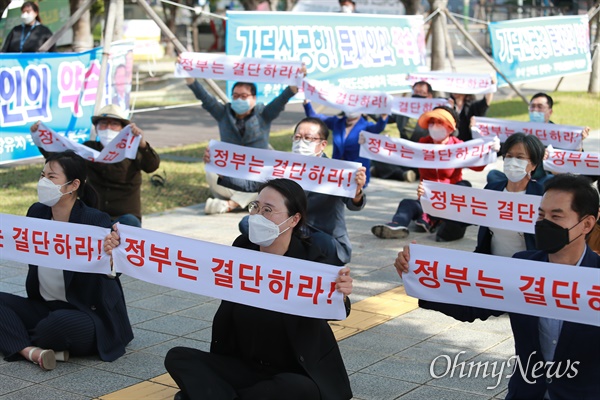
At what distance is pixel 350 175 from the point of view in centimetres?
655

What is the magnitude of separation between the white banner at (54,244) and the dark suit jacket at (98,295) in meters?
0.21

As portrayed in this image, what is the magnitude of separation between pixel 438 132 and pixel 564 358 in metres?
5.06

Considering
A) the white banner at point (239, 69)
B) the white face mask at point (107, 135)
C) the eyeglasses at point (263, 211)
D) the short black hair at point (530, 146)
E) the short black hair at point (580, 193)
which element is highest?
the white banner at point (239, 69)

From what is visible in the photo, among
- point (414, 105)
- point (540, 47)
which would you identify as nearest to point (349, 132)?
point (414, 105)

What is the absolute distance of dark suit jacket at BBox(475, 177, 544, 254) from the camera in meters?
5.62

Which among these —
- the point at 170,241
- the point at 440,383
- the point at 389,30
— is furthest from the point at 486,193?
the point at 389,30

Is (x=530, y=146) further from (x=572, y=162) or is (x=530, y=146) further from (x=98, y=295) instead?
(x=98, y=295)

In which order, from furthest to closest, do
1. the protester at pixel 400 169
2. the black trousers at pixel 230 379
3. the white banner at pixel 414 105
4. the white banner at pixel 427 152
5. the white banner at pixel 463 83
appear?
the protester at pixel 400 169
the white banner at pixel 463 83
the white banner at pixel 414 105
the white banner at pixel 427 152
the black trousers at pixel 230 379

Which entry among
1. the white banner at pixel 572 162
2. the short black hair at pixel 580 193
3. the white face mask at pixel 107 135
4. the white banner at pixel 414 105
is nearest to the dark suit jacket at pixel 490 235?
the white banner at pixel 572 162

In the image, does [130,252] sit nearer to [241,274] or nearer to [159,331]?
[241,274]

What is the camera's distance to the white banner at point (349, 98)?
8867 mm

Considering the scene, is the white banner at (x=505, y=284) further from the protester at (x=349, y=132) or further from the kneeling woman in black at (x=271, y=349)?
the protester at (x=349, y=132)

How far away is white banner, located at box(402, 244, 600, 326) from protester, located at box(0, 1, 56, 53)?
8.63m

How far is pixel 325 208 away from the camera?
671 centimetres
